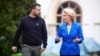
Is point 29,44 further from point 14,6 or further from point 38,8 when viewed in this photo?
point 14,6

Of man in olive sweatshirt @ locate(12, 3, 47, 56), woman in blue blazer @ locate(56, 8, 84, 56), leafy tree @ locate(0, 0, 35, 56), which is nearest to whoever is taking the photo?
woman in blue blazer @ locate(56, 8, 84, 56)

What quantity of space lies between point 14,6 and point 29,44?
5684 mm

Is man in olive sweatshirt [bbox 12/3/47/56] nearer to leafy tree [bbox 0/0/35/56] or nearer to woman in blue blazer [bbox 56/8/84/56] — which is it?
woman in blue blazer [bbox 56/8/84/56]

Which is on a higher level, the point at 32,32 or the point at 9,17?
the point at 32,32

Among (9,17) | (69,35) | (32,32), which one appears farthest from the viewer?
(9,17)

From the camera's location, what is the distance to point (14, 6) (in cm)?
→ 1476

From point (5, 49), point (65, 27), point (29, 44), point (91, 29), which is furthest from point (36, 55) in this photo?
point (91, 29)

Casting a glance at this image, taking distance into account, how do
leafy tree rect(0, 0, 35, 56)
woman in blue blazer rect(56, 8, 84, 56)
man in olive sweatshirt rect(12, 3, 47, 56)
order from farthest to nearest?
leafy tree rect(0, 0, 35, 56)
man in olive sweatshirt rect(12, 3, 47, 56)
woman in blue blazer rect(56, 8, 84, 56)

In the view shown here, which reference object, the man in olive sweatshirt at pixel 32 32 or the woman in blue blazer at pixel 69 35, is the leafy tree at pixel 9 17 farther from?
the woman in blue blazer at pixel 69 35

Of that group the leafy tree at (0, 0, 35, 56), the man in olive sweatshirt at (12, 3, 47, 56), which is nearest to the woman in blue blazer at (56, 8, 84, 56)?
the man in olive sweatshirt at (12, 3, 47, 56)

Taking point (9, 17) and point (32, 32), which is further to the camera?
point (9, 17)

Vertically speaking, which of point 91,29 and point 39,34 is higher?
point 39,34

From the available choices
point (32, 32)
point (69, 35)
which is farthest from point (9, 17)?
point (69, 35)

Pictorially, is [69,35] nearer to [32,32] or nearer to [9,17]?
[32,32]
